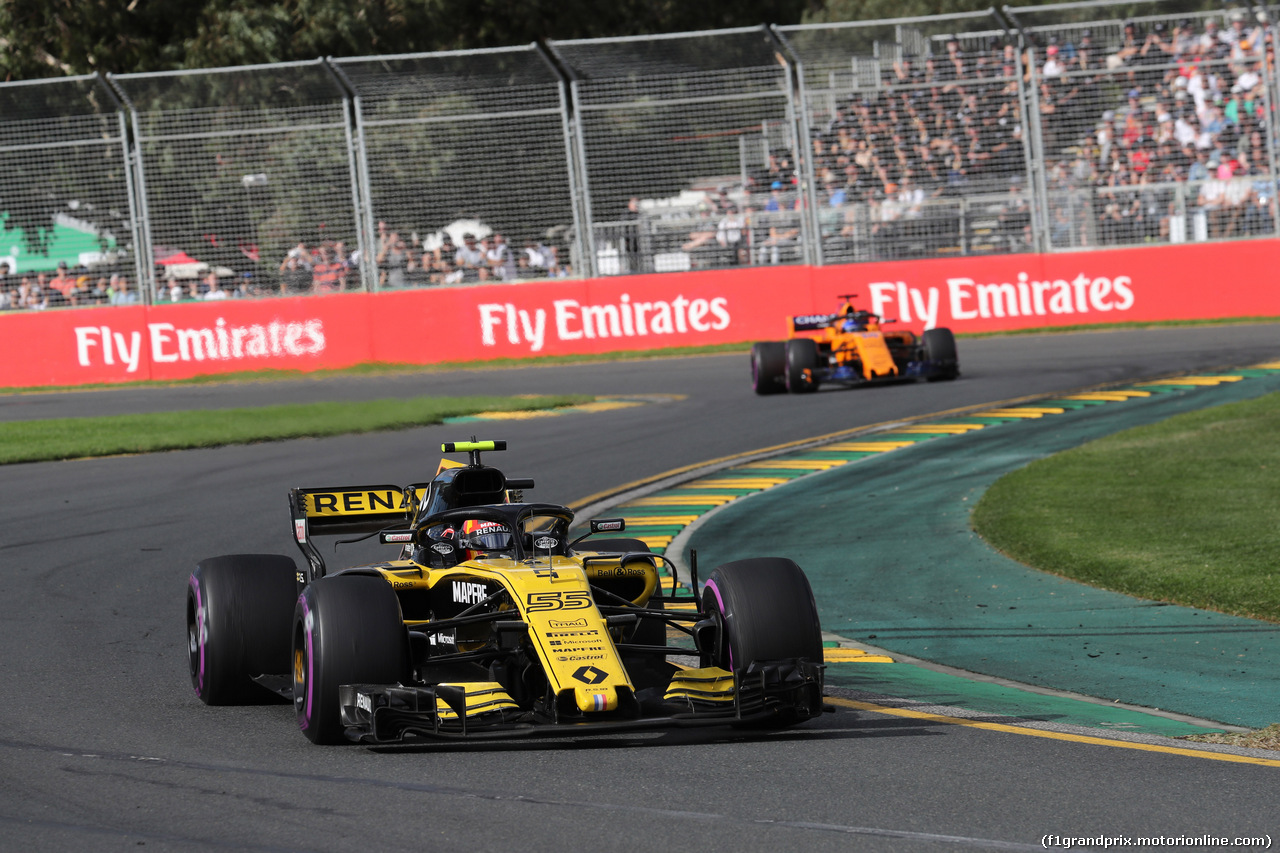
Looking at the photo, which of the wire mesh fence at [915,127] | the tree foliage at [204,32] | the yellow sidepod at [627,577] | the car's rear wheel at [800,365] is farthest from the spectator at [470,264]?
the yellow sidepod at [627,577]

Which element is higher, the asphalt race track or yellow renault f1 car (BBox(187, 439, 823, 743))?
yellow renault f1 car (BBox(187, 439, 823, 743))

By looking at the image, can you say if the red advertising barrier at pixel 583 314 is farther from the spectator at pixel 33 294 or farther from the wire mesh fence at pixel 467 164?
the wire mesh fence at pixel 467 164

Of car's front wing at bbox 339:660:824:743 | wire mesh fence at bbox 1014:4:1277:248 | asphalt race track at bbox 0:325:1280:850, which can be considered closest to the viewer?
asphalt race track at bbox 0:325:1280:850

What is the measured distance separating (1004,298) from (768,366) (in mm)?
7253

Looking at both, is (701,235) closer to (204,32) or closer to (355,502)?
(204,32)

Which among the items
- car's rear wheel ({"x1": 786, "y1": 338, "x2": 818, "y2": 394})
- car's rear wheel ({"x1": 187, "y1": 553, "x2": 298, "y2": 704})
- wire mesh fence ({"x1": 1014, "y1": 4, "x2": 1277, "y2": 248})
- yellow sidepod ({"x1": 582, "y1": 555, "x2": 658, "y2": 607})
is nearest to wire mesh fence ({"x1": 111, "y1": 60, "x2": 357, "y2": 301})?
car's rear wheel ({"x1": 786, "y1": 338, "x2": 818, "y2": 394})

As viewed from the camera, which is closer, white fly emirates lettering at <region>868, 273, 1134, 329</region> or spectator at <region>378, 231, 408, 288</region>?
white fly emirates lettering at <region>868, 273, 1134, 329</region>

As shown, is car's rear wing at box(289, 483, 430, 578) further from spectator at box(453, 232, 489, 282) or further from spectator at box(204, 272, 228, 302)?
spectator at box(204, 272, 228, 302)

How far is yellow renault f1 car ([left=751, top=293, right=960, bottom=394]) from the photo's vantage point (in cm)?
2045

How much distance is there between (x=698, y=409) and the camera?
63.4ft

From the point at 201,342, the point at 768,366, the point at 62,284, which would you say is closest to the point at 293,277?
the point at 201,342

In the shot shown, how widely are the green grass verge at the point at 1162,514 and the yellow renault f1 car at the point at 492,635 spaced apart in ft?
11.4

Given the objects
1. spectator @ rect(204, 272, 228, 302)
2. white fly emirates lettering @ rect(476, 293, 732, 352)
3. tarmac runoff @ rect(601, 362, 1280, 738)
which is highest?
spectator @ rect(204, 272, 228, 302)

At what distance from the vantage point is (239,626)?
7406mm
